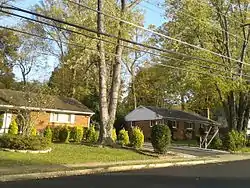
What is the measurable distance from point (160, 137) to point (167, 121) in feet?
94.6

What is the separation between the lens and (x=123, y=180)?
45.0 ft

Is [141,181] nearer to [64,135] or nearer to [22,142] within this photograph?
[22,142]

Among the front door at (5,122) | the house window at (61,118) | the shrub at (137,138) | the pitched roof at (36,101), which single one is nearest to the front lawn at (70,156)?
the shrub at (137,138)

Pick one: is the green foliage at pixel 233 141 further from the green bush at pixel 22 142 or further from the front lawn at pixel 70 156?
the green bush at pixel 22 142

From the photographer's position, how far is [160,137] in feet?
76.3

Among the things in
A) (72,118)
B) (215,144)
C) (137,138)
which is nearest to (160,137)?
(137,138)

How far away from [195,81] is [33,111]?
14.4 m

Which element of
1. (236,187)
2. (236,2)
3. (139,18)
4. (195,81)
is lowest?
(236,187)

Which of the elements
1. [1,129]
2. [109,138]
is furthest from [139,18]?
[1,129]

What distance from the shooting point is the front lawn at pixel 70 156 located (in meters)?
16.8

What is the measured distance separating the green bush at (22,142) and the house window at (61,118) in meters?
16.7

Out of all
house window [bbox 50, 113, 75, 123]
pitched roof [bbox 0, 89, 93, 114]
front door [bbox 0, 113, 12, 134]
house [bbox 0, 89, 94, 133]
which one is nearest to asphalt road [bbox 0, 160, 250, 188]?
pitched roof [bbox 0, 89, 93, 114]

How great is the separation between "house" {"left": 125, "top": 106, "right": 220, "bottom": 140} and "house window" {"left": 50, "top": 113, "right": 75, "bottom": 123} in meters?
14.6

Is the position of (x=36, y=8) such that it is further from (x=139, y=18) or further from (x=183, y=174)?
(x=183, y=174)
